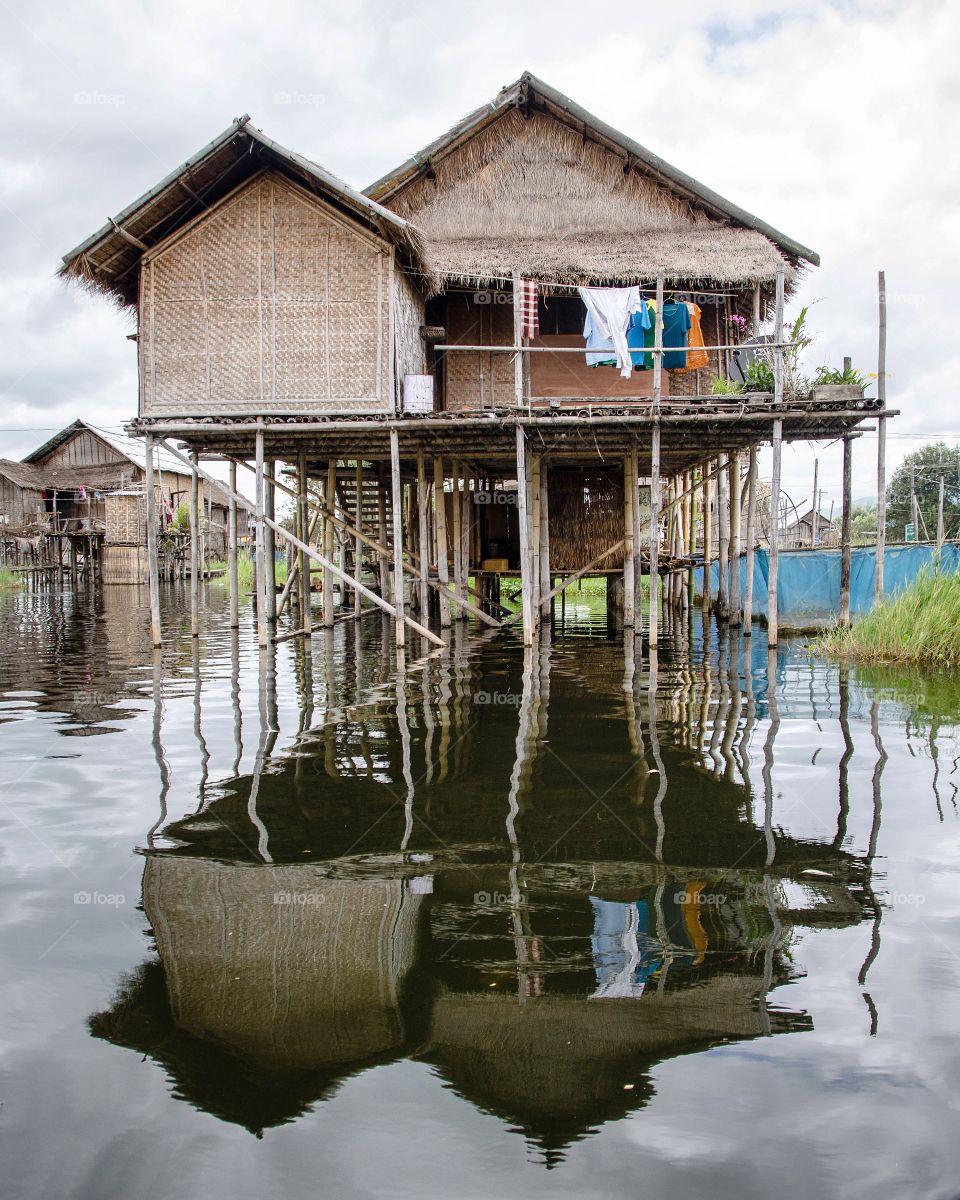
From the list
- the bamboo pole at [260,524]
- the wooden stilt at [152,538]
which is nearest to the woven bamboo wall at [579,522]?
the bamboo pole at [260,524]

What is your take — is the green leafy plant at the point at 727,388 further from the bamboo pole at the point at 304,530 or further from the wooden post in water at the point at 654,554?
the bamboo pole at the point at 304,530

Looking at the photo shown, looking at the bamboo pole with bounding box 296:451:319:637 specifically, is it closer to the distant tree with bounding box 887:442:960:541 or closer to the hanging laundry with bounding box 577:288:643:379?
the hanging laundry with bounding box 577:288:643:379

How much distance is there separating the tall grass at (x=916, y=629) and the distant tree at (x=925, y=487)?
1161 inches

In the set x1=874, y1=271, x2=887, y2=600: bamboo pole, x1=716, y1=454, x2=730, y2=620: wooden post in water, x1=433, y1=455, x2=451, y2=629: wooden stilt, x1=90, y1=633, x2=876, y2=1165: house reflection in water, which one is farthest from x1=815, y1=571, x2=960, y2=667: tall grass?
x1=90, y1=633, x2=876, y2=1165: house reflection in water

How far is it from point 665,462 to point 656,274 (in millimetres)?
4844

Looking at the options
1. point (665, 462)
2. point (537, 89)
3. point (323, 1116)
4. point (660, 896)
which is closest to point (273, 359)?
point (537, 89)

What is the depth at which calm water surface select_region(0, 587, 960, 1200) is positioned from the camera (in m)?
2.67

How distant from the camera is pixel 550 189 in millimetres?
15688

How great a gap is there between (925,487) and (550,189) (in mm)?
33552

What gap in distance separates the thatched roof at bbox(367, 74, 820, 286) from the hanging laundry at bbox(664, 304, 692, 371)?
1.78 m

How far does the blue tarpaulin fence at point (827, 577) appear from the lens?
16234mm

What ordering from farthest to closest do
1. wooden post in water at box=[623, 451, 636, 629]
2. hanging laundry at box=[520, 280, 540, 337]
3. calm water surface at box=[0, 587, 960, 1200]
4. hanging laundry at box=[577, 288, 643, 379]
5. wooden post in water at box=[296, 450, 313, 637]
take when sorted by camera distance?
wooden post in water at box=[623, 451, 636, 629], wooden post in water at box=[296, 450, 313, 637], hanging laundry at box=[577, 288, 643, 379], hanging laundry at box=[520, 280, 540, 337], calm water surface at box=[0, 587, 960, 1200]

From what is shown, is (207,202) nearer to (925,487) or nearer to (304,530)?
(304,530)

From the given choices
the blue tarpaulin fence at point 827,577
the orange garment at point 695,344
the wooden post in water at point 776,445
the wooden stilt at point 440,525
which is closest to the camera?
the wooden post in water at point 776,445
